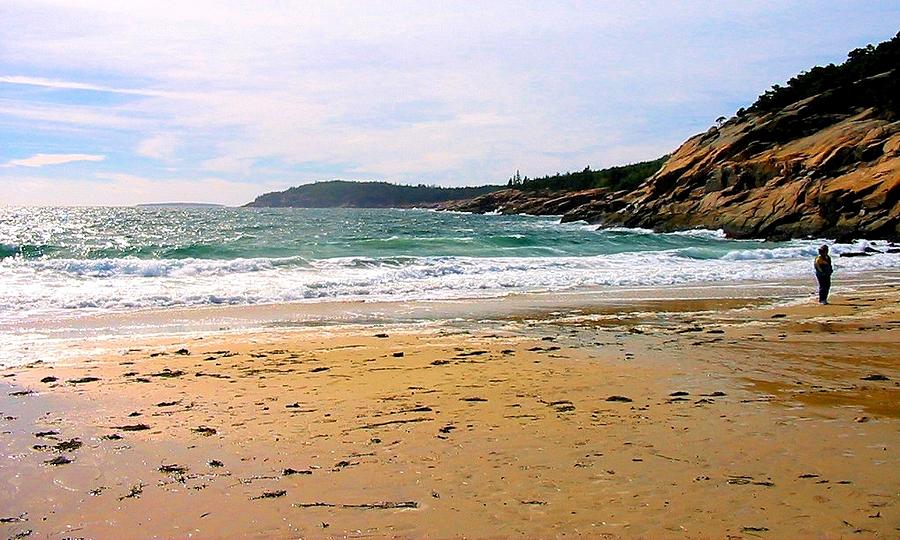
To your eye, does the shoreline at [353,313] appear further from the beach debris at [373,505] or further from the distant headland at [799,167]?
the distant headland at [799,167]

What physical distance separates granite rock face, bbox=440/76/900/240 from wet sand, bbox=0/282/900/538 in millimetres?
28044

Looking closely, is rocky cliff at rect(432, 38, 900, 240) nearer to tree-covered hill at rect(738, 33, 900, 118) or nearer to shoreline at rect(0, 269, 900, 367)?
tree-covered hill at rect(738, 33, 900, 118)

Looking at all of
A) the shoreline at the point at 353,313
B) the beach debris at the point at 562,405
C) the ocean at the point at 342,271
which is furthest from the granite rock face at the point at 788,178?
the beach debris at the point at 562,405

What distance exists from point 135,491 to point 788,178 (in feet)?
137

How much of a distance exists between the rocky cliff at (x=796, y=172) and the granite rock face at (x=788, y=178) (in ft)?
0.21

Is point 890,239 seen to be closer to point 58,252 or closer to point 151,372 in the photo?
point 151,372

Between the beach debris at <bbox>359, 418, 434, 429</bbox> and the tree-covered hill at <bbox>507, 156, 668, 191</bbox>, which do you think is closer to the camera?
the beach debris at <bbox>359, 418, 434, 429</bbox>

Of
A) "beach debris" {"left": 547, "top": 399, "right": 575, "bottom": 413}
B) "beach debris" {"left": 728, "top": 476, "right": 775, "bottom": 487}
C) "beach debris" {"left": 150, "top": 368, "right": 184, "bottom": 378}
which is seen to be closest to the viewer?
"beach debris" {"left": 728, "top": 476, "right": 775, "bottom": 487}

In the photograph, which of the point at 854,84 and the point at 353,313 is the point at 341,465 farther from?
the point at 854,84

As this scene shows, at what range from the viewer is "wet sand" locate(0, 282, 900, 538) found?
13.2 feet

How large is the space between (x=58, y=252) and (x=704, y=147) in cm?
4305

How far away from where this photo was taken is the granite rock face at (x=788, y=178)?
1340 inches

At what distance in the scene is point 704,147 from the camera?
171 ft

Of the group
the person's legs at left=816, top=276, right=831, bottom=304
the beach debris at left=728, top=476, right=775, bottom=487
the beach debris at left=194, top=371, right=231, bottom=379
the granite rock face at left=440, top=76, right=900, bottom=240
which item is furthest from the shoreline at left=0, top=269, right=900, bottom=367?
the granite rock face at left=440, top=76, right=900, bottom=240
